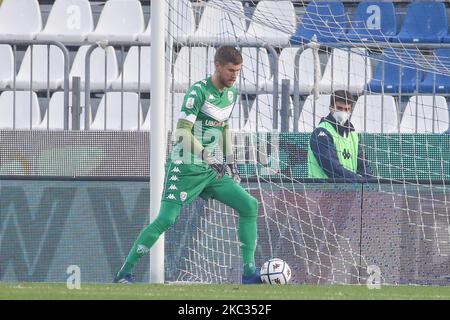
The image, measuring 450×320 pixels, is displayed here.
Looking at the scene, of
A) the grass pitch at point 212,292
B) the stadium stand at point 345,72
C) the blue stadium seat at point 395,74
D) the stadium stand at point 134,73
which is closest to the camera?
the grass pitch at point 212,292

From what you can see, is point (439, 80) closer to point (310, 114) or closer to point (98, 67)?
point (310, 114)

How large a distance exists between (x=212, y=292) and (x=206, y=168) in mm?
1543

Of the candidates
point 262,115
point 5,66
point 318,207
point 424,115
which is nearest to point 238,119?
point 262,115

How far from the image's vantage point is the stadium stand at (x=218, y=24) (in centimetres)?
1112

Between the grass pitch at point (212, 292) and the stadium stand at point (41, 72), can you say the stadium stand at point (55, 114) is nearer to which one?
the stadium stand at point (41, 72)

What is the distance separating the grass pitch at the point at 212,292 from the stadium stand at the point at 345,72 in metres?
3.58

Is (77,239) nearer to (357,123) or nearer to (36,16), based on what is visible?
(357,123)

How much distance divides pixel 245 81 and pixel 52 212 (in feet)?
7.20

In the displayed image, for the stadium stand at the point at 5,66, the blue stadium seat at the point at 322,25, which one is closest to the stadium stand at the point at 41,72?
the stadium stand at the point at 5,66

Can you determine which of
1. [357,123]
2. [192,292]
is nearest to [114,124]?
[357,123]

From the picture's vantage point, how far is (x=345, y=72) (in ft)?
44.1

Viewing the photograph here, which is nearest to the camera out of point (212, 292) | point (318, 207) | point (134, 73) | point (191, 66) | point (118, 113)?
point (212, 292)

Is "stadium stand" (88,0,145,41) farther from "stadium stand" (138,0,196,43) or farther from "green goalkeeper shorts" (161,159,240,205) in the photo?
"green goalkeeper shorts" (161,159,240,205)

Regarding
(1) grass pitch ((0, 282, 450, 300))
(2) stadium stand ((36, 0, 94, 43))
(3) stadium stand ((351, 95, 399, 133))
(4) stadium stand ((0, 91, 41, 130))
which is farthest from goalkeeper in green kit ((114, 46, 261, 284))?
(2) stadium stand ((36, 0, 94, 43))
